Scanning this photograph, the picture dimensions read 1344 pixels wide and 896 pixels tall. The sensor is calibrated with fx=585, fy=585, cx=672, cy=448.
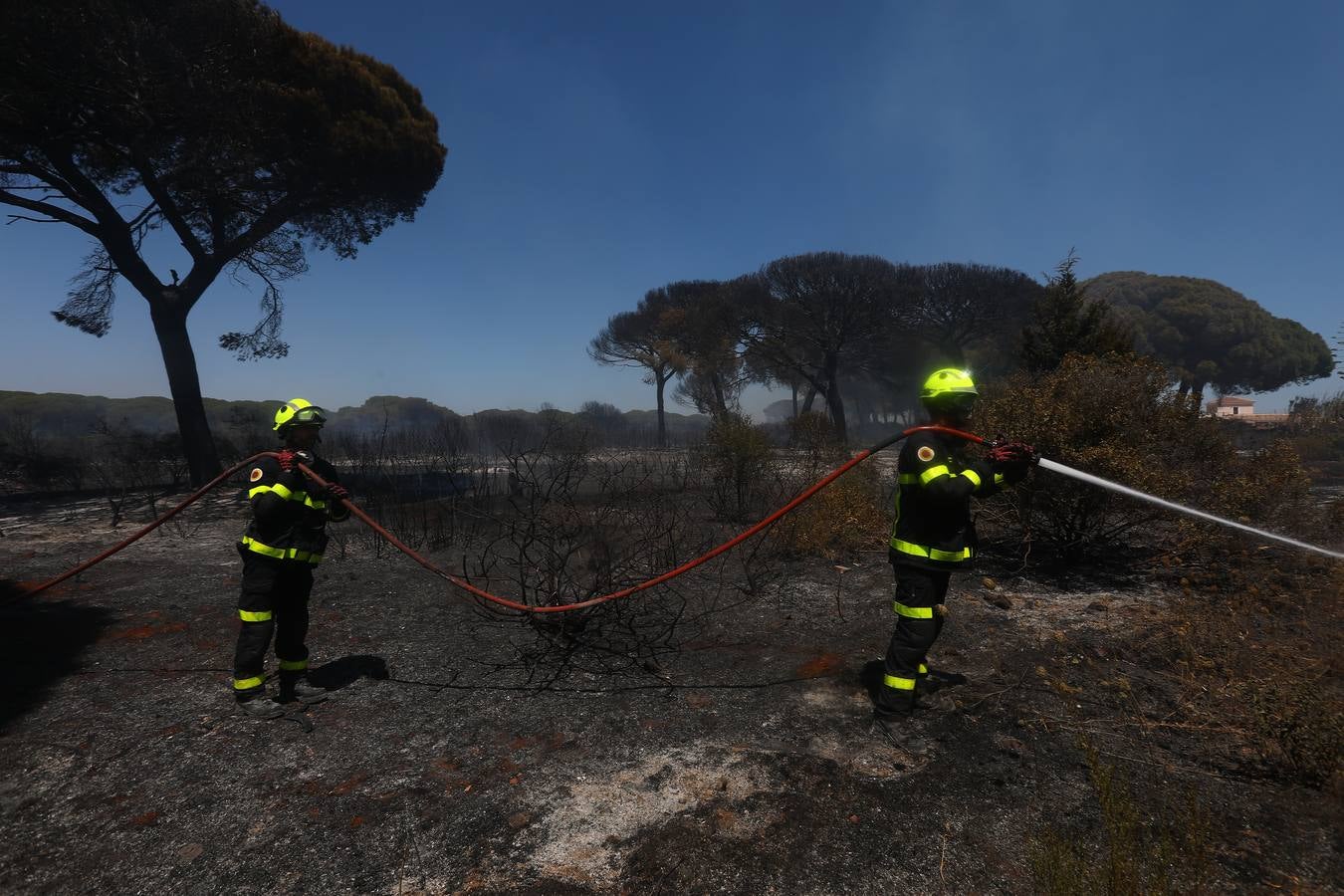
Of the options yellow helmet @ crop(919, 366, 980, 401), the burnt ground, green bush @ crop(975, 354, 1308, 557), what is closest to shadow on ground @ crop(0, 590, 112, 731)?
the burnt ground

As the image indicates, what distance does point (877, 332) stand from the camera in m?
27.2

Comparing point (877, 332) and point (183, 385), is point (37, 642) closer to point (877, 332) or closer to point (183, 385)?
point (183, 385)

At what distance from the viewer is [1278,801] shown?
2520 mm

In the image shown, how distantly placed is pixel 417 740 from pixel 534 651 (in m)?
1.26

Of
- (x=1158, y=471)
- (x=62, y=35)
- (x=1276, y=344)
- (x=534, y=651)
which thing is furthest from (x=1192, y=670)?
(x=1276, y=344)

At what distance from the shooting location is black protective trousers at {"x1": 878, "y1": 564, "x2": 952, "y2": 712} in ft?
10.9

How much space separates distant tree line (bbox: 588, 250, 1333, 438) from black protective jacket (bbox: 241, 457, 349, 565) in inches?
695

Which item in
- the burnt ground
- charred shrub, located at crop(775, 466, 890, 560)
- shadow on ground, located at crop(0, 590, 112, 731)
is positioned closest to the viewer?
the burnt ground

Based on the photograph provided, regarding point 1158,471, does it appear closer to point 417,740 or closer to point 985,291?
point 417,740

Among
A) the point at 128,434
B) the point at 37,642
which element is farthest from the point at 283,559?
the point at 128,434

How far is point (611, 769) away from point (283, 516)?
259cm

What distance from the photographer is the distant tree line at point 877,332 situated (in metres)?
26.8

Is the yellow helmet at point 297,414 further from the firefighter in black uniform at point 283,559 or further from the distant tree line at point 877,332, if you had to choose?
the distant tree line at point 877,332

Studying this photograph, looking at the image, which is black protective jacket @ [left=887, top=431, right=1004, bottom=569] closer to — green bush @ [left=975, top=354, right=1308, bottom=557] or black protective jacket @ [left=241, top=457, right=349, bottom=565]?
green bush @ [left=975, top=354, right=1308, bottom=557]
